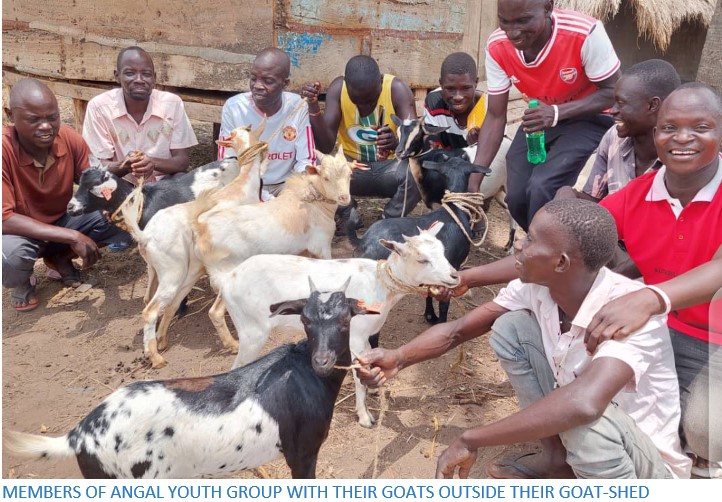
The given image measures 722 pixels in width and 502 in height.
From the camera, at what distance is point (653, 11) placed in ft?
28.9

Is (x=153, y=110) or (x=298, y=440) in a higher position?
(x=153, y=110)

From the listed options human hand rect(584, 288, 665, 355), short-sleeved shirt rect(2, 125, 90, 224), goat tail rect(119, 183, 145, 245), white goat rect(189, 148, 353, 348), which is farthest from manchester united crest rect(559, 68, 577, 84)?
short-sleeved shirt rect(2, 125, 90, 224)

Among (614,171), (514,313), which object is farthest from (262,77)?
(514,313)

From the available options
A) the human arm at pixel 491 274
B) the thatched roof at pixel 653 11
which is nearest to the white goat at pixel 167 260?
the human arm at pixel 491 274

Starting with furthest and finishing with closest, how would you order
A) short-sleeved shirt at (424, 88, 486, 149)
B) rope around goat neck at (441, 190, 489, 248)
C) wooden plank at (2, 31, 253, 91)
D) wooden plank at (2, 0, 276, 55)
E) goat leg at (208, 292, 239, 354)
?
wooden plank at (2, 31, 253, 91)
wooden plank at (2, 0, 276, 55)
short-sleeved shirt at (424, 88, 486, 149)
rope around goat neck at (441, 190, 489, 248)
goat leg at (208, 292, 239, 354)

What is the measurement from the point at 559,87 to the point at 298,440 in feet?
10.6

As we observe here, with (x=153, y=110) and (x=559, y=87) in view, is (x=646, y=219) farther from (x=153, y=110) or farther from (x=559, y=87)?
(x=153, y=110)

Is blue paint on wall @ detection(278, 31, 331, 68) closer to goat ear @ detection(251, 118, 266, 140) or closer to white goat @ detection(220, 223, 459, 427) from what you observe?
goat ear @ detection(251, 118, 266, 140)

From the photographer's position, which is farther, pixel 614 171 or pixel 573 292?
pixel 614 171

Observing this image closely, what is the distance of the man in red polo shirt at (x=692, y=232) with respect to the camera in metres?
3.02

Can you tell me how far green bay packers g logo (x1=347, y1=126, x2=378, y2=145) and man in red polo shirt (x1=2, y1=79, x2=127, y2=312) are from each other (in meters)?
2.48

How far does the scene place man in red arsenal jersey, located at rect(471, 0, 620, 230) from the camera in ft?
14.9

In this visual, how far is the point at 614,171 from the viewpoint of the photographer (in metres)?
4.13

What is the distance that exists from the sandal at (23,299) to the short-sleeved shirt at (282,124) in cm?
199
